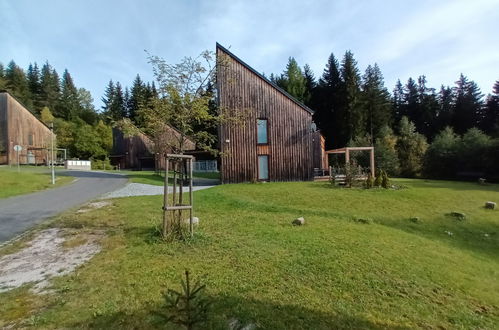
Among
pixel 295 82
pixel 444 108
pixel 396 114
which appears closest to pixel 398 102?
pixel 396 114

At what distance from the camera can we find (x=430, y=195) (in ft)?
47.3

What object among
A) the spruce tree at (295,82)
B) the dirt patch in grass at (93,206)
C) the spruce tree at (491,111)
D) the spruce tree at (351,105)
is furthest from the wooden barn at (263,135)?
the spruce tree at (491,111)

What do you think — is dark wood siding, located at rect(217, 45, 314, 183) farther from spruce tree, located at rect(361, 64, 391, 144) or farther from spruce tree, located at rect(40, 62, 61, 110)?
spruce tree, located at rect(40, 62, 61, 110)

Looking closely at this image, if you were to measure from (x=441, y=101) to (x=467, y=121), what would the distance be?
10.0m

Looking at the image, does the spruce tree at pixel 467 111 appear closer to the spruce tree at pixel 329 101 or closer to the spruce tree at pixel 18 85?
the spruce tree at pixel 329 101

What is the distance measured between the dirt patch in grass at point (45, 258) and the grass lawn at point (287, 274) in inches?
12.4

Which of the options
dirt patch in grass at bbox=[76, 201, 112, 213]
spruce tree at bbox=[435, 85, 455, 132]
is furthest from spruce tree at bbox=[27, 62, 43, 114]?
spruce tree at bbox=[435, 85, 455, 132]

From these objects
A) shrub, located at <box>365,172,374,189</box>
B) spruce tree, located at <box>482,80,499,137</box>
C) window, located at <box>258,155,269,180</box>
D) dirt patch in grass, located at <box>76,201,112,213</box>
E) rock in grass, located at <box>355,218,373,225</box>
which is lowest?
rock in grass, located at <box>355,218,373,225</box>

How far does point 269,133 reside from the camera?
21.5 meters

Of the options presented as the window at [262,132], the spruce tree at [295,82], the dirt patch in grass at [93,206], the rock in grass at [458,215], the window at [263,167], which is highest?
the spruce tree at [295,82]

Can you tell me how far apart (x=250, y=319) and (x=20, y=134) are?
53492 millimetres

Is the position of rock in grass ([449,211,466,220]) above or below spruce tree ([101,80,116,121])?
below

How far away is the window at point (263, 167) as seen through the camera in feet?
70.1

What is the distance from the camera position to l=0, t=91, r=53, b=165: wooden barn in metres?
41.8
